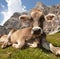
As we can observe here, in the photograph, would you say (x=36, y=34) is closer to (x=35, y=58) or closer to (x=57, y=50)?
(x=57, y=50)

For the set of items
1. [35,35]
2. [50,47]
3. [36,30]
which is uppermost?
[36,30]

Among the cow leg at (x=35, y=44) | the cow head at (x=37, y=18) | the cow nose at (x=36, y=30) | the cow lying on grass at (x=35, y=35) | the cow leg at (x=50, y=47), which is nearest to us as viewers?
the cow leg at (x=50, y=47)

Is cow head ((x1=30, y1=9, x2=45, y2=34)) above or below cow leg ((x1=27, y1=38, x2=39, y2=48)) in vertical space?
above

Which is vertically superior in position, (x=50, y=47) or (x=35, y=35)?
(x=35, y=35)

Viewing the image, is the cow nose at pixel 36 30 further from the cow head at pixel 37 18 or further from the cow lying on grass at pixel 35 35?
the cow head at pixel 37 18

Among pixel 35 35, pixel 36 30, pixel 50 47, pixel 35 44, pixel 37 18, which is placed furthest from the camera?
pixel 37 18

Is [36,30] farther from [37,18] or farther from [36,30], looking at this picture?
[37,18]

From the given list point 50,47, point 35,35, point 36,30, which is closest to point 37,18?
point 35,35

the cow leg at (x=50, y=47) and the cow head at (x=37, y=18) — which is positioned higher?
the cow head at (x=37, y=18)

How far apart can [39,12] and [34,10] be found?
0.55m

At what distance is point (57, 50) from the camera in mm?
14703

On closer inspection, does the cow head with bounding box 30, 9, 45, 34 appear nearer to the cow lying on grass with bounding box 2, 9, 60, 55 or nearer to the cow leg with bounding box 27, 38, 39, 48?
the cow lying on grass with bounding box 2, 9, 60, 55

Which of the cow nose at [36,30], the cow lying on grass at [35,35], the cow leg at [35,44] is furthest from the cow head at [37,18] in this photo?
the cow nose at [36,30]

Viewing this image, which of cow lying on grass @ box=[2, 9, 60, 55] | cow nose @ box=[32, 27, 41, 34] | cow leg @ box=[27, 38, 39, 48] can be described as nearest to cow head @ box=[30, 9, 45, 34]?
cow lying on grass @ box=[2, 9, 60, 55]
